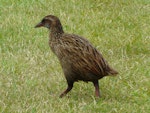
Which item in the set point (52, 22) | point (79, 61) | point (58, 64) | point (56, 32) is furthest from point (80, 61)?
point (58, 64)

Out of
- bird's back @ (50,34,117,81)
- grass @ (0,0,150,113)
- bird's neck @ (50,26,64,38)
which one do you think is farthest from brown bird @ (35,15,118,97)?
grass @ (0,0,150,113)

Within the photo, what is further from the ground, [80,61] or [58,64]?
[80,61]

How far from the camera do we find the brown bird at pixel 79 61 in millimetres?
7750

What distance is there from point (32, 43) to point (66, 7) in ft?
8.00

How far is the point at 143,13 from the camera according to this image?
41.4 ft

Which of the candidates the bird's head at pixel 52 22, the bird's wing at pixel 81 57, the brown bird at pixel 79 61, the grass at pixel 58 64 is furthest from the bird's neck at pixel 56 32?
the grass at pixel 58 64

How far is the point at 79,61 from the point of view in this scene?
25.5 feet

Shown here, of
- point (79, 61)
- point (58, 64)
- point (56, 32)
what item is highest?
point (56, 32)

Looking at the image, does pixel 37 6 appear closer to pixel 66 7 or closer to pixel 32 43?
pixel 66 7

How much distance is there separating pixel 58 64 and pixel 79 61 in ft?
5.04

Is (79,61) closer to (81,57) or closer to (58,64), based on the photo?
(81,57)

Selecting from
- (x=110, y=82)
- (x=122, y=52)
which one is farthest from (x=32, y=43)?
(x=110, y=82)

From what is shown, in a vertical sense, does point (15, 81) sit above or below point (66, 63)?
below

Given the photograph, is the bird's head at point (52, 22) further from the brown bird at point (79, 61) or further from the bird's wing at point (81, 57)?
the bird's wing at point (81, 57)
